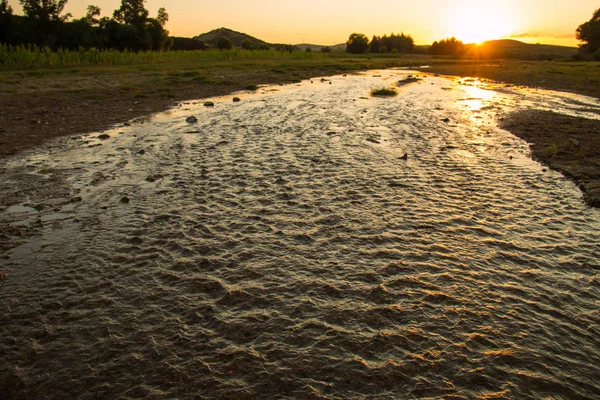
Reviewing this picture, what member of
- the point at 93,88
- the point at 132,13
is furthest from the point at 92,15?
the point at 93,88

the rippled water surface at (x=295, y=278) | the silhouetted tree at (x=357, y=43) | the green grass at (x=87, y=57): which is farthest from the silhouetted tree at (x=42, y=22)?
the silhouetted tree at (x=357, y=43)

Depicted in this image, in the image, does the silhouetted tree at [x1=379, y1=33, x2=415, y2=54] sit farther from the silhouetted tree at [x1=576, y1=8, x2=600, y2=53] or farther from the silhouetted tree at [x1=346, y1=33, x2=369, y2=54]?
the silhouetted tree at [x1=576, y1=8, x2=600, y2=53]

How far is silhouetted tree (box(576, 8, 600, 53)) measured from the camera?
87.1 meters

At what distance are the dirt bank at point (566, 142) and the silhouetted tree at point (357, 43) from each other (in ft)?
389

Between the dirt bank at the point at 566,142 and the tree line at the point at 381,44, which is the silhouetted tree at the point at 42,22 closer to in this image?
the dirt bank at the point at 566,142

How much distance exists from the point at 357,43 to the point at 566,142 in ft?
412

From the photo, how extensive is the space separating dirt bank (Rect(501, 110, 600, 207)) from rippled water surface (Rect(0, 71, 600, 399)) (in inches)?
23.4

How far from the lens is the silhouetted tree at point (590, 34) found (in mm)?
87062

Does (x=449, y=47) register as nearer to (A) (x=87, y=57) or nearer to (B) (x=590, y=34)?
(B) (x=590, y=34)

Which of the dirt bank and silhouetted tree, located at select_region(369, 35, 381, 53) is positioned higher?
silhouetted tree, located at select_region(369, 35, 381, 53)

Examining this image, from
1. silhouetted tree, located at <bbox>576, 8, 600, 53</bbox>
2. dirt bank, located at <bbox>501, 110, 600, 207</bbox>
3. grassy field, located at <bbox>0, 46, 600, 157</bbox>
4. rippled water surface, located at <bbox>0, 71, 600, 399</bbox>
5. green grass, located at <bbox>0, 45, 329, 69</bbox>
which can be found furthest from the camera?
silhouetted tree, located at <bbox>576, 8, 600, 53</bbox>

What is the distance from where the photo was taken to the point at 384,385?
13.5 ft

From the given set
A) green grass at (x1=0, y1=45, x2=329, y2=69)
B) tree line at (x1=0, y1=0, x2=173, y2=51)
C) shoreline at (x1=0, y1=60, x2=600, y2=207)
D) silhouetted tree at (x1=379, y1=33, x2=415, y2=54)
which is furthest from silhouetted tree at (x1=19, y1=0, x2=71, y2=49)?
silhouetted tree at (x1=379, y1=33, x2=415, y2=54)

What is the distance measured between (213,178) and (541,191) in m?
8.31
